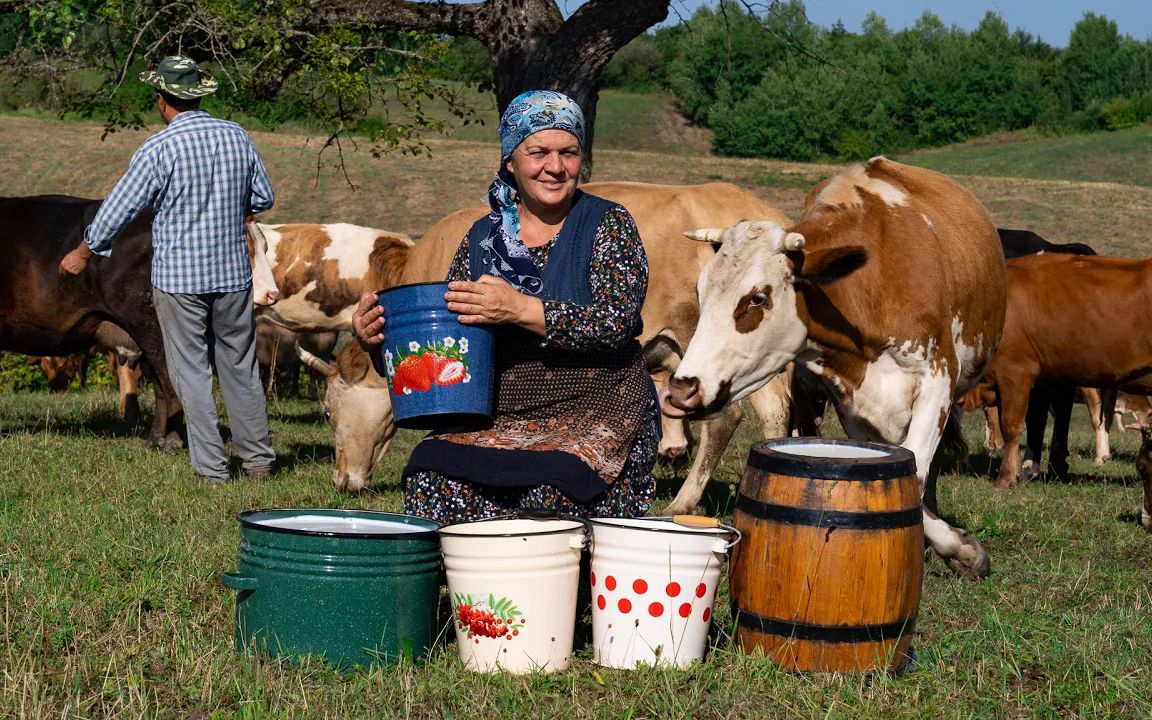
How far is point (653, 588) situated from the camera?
378cm

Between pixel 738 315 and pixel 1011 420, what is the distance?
6446 millimetres

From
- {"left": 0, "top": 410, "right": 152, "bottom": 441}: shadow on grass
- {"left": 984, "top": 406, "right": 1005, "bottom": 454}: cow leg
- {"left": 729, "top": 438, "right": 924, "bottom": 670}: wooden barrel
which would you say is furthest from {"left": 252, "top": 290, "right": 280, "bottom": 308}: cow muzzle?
{"left": 984, "top": 406, "right": 1005, "bottom": 454}: cow leg

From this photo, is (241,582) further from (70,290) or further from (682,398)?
(70,290)

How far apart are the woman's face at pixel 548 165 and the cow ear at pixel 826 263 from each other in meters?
1.16

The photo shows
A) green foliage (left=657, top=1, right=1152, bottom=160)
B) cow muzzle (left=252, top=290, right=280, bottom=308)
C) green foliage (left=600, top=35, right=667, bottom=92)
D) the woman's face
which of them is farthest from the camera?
green foliage (left=600, top=35, right=667, bottom=92)

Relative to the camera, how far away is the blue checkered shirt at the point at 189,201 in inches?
290

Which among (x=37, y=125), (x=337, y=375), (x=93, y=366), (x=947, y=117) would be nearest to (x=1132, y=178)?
(x=947, y=117)

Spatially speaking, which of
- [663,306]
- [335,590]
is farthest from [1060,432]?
[335,590]

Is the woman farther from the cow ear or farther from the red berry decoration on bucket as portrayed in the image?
the cow ear

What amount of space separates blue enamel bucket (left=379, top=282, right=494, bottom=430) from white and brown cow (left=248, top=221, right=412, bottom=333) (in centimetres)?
879

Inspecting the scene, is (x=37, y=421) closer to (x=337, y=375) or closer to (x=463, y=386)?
(x=337, y=375)

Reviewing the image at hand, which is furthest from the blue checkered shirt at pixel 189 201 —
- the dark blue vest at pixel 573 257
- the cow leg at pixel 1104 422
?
the cow leg at pixel 1104 422

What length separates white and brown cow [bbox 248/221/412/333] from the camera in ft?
43.1

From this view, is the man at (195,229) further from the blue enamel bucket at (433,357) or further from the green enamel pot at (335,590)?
the green enamel pot at (335,590)
